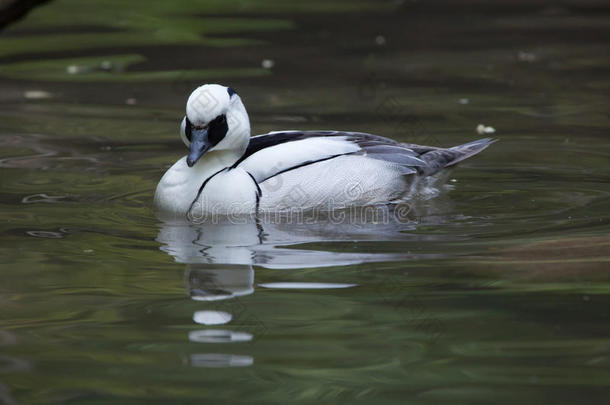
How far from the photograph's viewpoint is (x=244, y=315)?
5.07 metres

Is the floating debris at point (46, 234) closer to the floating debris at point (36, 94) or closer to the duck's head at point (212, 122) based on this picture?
the duck's head at point (212, 122)

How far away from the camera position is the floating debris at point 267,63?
11672 millimetres

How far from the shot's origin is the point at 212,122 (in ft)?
22.6

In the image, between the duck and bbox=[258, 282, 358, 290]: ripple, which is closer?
bbox=[258, 282, 358, 290]: ripple

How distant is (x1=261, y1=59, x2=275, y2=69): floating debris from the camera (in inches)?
460

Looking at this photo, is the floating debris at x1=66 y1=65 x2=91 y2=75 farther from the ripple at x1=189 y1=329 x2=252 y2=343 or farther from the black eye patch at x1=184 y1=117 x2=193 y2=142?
the ripple at x1=189 y1=329 x2=252 y2=343

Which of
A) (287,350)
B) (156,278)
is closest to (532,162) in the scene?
(156,278)

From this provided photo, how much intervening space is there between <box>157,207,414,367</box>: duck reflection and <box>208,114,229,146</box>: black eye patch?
50 cm

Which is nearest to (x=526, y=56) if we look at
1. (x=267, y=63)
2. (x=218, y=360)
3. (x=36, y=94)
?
(x=267, y=63)

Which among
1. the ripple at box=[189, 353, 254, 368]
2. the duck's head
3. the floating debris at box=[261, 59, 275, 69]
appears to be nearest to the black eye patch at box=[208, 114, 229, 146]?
the duck's head

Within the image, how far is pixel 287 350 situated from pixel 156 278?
1.31 meters

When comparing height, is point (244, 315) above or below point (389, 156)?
below

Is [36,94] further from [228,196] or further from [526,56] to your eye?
[526,56]

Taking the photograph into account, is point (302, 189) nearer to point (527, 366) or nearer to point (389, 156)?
point (389, 156)
